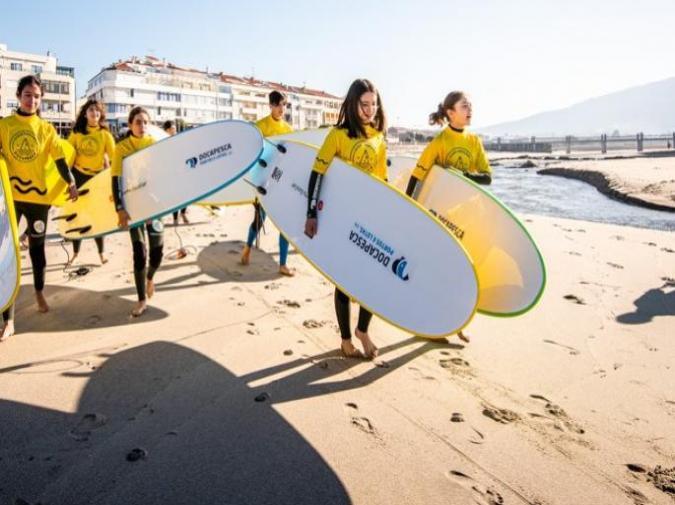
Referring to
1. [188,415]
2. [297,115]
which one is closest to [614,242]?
[188,415]

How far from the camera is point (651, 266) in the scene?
5.52m

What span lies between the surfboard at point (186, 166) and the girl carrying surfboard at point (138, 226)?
82 millimetres

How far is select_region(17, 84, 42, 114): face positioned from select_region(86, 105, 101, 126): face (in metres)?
1.87

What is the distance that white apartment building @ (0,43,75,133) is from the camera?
4940cm

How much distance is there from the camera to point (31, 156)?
372cm

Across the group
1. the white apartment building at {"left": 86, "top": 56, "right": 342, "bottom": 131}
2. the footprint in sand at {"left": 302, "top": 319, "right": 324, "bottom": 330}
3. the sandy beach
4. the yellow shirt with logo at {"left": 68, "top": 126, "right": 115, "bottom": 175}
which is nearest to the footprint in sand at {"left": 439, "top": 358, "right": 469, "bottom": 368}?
the sandy beach

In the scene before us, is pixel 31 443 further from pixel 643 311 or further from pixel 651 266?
pixel 651 266

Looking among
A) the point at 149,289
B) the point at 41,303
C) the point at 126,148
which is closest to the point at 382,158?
the point at 126,148

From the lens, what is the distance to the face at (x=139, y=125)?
4.10m

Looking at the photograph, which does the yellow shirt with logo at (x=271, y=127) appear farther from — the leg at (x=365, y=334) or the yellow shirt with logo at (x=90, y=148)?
the leg at (x=365, y=334)

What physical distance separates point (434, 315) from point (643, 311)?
8.21 feet

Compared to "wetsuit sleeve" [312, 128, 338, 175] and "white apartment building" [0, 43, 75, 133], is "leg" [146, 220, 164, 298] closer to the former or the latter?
"wetsuit sleeve" [312, 128, 338, 175]

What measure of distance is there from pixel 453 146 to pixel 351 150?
879 mm

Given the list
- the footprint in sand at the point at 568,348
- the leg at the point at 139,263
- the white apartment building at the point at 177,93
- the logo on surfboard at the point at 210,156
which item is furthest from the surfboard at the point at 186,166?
the white apartment building at the point at 177,93
